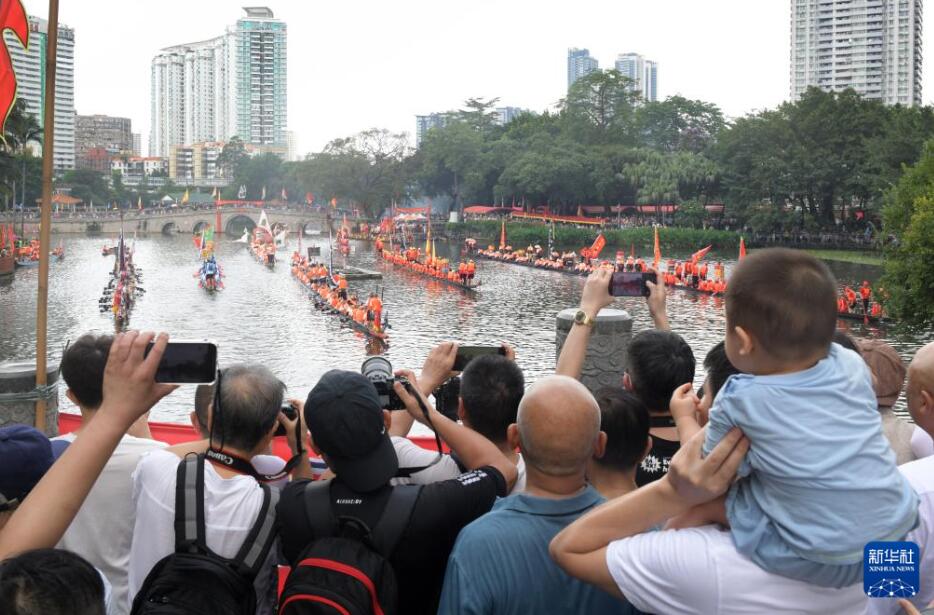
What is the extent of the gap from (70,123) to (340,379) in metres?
86.3

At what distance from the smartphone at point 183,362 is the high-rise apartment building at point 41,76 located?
401cm

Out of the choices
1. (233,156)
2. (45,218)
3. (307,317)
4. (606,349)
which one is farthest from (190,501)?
(233,156)

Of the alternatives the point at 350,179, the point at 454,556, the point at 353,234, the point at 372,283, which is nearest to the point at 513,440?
the point at 454,556

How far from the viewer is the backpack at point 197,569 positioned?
68.0 inches

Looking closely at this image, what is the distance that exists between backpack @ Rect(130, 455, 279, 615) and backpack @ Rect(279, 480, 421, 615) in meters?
0.11

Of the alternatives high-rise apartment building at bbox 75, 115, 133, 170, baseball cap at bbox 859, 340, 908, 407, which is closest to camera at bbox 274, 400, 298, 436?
baseball cap at bbox 859, 340, 908, 407

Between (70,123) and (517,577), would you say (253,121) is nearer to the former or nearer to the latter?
(70,123)

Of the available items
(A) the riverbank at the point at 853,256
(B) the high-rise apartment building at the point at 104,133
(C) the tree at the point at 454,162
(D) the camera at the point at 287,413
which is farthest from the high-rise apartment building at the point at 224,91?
(D) the camera at the point at 287,413

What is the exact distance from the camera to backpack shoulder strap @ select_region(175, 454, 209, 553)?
6.33ft

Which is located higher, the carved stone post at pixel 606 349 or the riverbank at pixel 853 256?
the riverbank at pixel 853 256

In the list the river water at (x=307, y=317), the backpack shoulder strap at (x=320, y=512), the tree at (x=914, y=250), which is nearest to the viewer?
the backpack shoulder strap at (x=320, y=512)

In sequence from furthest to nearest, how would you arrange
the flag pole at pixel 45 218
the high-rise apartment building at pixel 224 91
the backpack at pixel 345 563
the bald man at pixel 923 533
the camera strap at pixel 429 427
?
the high-rise apartment building at pixel 224 91
the flag pole at pixel 45 218
the camera strap at pixel 429 427
the bald man at pixel 923 533
the backpack at pixel 345 563

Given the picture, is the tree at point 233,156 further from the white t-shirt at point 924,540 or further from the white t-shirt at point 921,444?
the white t-shirt at point 924,540

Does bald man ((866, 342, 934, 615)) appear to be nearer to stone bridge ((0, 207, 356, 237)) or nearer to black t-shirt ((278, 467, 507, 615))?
black t-shirt ((278, 467, 507, 615))
